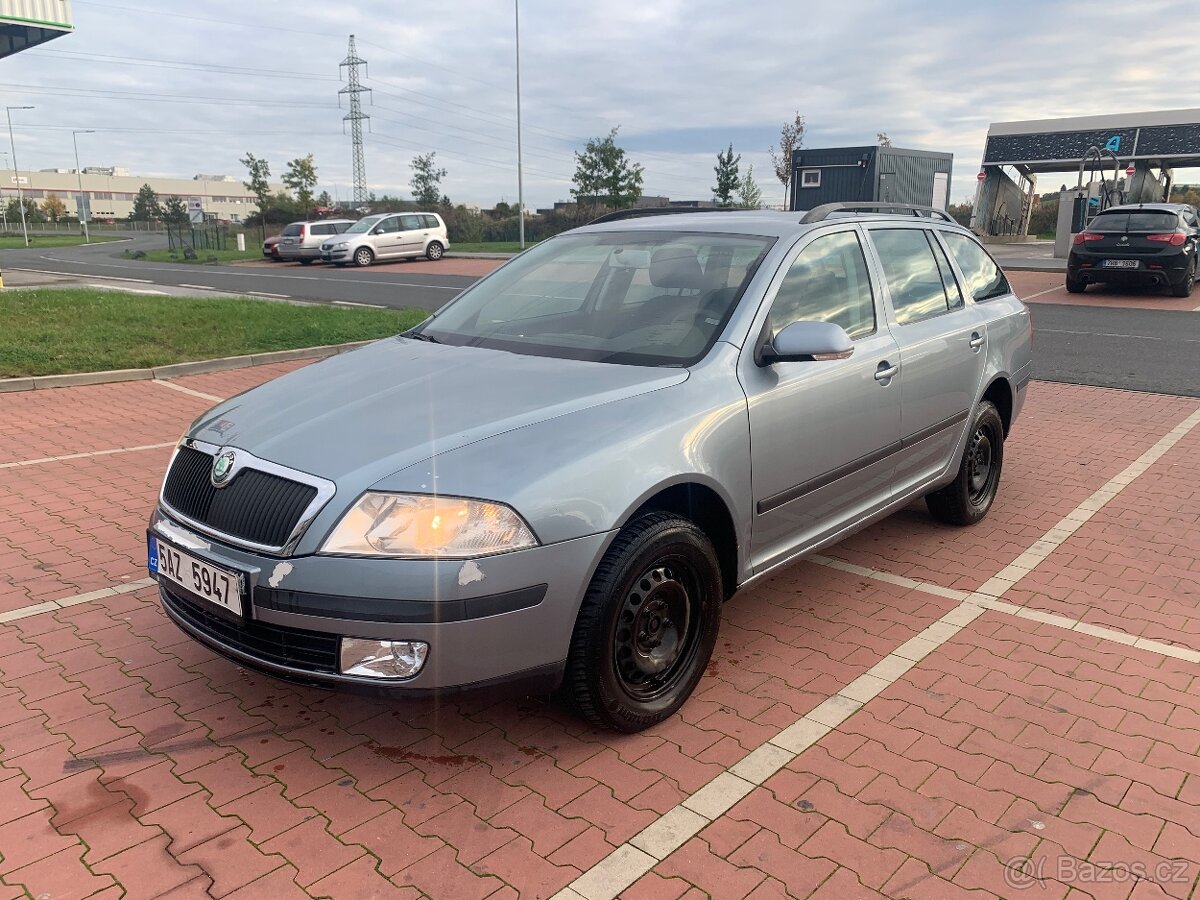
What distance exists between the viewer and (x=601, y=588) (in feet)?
9.36

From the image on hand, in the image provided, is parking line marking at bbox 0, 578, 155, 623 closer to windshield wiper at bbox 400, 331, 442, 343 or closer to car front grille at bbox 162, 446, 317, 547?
car front grille at bbox 162, 446, 317, 547

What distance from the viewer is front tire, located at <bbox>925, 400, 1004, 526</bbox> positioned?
5.16m

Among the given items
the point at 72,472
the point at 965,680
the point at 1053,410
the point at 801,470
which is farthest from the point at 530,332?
the point at 1053,410

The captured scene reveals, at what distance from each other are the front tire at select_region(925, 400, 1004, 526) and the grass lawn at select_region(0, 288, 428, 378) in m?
8.34

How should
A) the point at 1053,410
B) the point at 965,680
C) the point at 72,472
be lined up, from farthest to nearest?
1. the point at 1053,410
2. the point at 72,472
3. the point at 965,680

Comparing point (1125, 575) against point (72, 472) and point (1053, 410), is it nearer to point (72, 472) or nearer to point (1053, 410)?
point (1053, 410)

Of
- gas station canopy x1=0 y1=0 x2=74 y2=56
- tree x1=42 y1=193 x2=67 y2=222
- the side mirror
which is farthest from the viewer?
tree x1=42 y1=193 x2=67 y2=222

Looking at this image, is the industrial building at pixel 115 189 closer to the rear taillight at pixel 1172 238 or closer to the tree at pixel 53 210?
the tree at pixel 53 210

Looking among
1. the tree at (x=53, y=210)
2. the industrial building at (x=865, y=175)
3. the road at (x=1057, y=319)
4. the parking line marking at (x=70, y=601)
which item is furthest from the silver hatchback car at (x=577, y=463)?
the tree at (x=53, y=210)

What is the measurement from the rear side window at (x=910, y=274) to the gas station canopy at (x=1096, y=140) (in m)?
37.5

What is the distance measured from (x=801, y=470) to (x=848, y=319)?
2.72 feet

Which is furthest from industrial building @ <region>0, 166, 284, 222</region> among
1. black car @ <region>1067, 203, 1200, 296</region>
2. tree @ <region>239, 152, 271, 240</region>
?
black car @ <region>1067, 203, 1200, 296</region>

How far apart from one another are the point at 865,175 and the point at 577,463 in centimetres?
2481

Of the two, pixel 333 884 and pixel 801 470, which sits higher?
pixel 801 470
